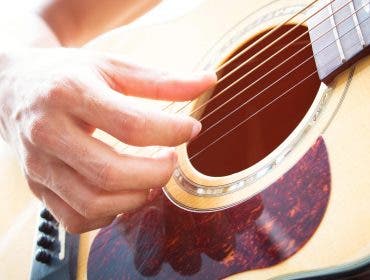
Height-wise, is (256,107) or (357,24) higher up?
(357,24)

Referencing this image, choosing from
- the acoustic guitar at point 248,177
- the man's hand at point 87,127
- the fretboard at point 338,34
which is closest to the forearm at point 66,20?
the acoustic guitar at point 248,177

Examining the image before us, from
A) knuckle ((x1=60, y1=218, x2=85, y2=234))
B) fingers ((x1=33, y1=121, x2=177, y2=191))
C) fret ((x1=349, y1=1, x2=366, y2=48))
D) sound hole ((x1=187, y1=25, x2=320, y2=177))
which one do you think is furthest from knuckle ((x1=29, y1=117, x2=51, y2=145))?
fret ((x1=349, y1=1, x2=366, y2=48))

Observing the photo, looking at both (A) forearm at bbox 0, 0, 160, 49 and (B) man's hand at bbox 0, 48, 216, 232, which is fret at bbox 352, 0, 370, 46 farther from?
(A) forearm at bbox 0, 0, 160, 49

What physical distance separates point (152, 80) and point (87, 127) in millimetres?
96

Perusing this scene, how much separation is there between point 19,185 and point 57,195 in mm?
242

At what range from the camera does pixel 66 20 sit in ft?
2.80

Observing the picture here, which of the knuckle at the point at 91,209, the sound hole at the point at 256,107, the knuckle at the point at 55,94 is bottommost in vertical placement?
the sound hole at the point at 256,107

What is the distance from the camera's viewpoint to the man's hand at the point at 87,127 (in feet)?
1.49

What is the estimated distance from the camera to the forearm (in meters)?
0.78

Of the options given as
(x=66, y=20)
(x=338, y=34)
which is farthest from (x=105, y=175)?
(x=66, y=20)

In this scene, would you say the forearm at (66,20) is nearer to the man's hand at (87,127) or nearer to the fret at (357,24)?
the man's hand at (87,127)

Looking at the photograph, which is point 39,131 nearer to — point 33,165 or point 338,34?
point 33,165

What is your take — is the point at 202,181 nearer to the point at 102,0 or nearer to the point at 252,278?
the point at 252,278

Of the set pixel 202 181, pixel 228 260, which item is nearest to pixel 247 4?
pixel 202 181
